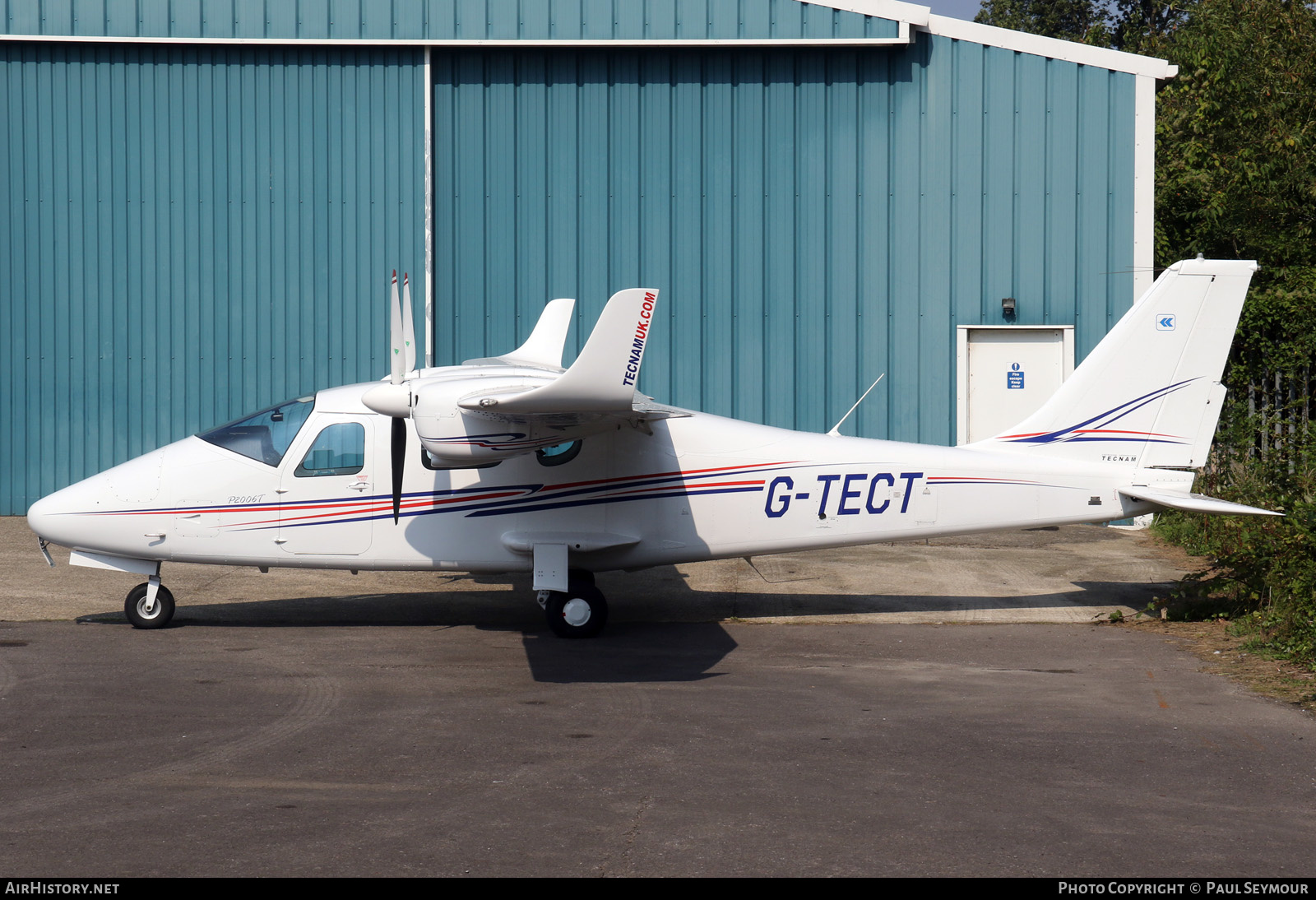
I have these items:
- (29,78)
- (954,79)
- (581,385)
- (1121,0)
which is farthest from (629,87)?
(1121,0)

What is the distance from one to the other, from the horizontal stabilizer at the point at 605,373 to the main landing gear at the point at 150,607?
3962mm

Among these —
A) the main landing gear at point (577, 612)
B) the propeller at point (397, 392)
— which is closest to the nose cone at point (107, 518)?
the propeller at point (397, 392)

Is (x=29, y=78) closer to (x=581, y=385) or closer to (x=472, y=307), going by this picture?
(x=472, y=307)

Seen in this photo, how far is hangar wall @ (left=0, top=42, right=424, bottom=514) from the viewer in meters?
17.2

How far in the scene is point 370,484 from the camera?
34.1ft

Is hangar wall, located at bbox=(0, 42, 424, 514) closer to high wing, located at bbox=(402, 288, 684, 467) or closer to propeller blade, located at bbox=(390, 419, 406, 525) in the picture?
propeller blade, located at bbox=(390, 419, 406, 525)

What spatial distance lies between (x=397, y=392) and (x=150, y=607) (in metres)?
3.37

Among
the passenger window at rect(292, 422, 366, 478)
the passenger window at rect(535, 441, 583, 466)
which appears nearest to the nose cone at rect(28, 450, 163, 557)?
the passenger window at rect(292, 422, 366, 478)

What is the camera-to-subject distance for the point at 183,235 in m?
17.4

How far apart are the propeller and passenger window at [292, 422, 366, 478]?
53 cm

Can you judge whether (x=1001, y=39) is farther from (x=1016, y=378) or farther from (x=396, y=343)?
(x=396, y=343)

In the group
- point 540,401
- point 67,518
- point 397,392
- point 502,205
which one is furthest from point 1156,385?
point 502,205

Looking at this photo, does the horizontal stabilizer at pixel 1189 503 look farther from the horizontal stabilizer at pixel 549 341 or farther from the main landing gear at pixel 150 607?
the main landing gear at pixel 150 607

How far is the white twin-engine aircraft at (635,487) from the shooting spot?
10320 millimetres
